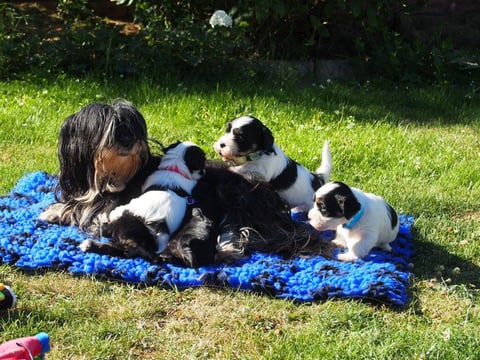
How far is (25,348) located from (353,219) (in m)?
1.98

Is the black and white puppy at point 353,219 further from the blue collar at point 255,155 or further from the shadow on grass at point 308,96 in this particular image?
the shadow on grass at point 308,96

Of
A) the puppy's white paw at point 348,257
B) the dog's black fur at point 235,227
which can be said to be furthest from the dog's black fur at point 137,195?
the puppy's white paw at point 348,257

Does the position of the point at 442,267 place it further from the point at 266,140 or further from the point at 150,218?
the point at 150,218

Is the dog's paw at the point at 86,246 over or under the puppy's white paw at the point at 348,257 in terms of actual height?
under

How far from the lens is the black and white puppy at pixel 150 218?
13.9 ft

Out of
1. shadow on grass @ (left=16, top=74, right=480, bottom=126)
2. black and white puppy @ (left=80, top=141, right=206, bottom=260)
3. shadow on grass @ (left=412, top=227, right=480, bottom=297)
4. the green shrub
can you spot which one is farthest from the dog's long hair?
the green shrub

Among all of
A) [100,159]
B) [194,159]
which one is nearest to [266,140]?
[194,159]

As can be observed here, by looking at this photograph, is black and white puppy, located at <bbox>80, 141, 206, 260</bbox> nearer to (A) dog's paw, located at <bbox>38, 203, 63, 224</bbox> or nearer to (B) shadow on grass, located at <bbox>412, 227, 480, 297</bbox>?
(A) dog's paw, located at <bbox>38, 203, 63, 224</bbox>

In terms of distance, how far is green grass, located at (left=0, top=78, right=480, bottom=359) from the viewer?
3549 mm

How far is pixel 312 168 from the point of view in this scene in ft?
19.9

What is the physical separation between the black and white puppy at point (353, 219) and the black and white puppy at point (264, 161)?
52cm

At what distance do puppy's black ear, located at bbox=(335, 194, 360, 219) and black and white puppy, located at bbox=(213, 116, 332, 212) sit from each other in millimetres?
757

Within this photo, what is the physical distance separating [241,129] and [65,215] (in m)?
1.22

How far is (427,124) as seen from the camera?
7473mm
